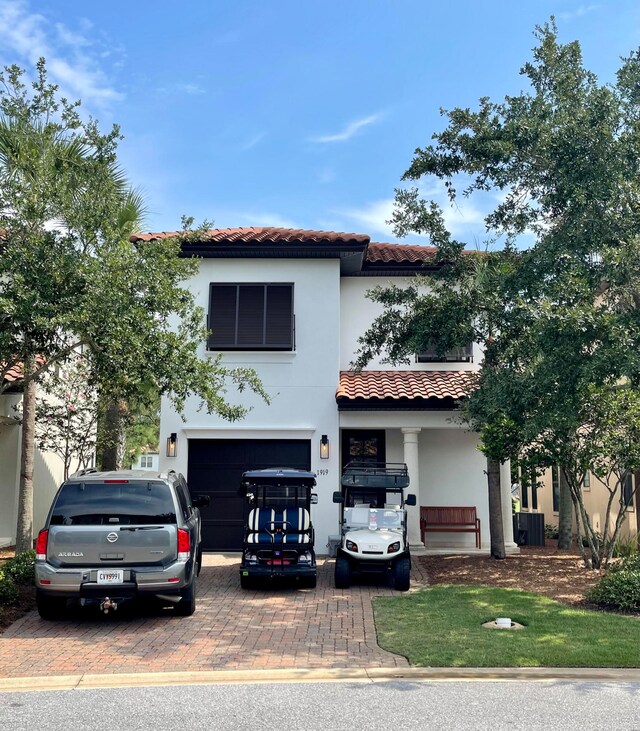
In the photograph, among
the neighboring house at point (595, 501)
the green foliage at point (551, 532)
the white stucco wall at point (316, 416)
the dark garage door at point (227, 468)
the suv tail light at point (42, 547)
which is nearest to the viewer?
the suv tail light at point (42, 547)

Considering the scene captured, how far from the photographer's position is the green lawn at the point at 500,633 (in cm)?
763

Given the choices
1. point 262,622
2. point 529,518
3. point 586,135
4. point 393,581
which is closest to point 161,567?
point 262,622

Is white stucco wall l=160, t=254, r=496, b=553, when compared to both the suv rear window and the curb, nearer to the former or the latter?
the suv rear window

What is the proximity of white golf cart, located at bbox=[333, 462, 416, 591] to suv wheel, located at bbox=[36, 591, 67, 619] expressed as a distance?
14.2 feet

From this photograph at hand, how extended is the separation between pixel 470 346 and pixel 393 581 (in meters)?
6.59

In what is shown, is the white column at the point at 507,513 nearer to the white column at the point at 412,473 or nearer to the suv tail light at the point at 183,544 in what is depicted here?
the white column at the point at 412,473

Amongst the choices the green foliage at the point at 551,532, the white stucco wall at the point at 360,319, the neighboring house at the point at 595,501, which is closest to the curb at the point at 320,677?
the neighboring house at the point at 595,501

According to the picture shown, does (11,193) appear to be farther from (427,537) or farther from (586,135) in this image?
(427,537)

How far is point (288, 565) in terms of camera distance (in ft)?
37.9

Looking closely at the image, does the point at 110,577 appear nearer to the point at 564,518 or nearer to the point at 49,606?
the point at 49,606

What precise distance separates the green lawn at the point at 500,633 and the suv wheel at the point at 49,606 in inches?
164

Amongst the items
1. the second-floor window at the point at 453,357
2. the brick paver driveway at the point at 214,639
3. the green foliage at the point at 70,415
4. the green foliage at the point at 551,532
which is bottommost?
the brick paver driveway at the point at 214,639

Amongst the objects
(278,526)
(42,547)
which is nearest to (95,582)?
(42,547)

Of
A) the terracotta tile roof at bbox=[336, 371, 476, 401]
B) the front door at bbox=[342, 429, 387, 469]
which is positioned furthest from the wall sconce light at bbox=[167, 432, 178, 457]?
the front door at bbox=[342, 429, 387, 469]
